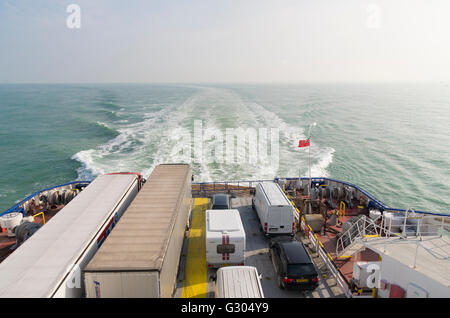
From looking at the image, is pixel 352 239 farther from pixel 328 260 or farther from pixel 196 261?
pixel 196 261

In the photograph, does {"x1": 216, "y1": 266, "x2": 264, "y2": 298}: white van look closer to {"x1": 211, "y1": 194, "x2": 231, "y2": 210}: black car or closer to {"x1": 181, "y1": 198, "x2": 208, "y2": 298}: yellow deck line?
{"x1": 181, "y1": 198, "x2": 208, "y2": 298}: yellow deck line

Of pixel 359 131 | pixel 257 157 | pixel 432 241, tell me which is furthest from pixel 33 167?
pixel 359 131

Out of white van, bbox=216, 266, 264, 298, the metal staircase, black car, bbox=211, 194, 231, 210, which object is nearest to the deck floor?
black car, bbox=211, 194, 231, 210

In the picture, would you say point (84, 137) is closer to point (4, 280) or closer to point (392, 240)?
point (4, 280)

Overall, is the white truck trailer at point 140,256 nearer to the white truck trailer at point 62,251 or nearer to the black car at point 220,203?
the white truck trailer at point 62,251

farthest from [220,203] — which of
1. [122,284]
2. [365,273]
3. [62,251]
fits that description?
[122,284]
